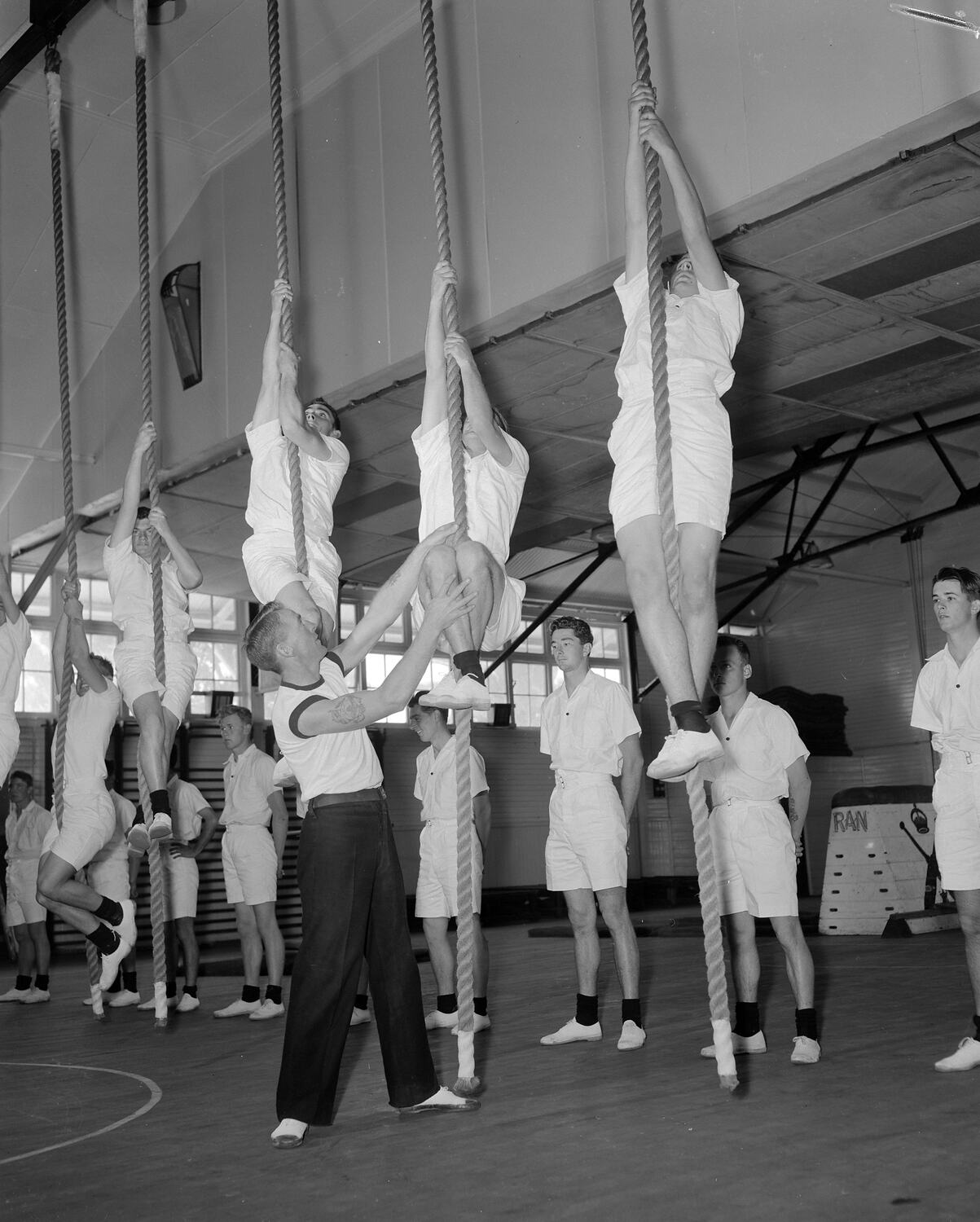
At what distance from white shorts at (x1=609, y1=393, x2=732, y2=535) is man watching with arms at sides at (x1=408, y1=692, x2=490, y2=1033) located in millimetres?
2206

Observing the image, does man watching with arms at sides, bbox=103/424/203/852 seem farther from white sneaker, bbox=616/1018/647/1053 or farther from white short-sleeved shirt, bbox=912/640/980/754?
white short-sleeved shirt, bbox=912/640/980/754

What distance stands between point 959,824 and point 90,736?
5.16m

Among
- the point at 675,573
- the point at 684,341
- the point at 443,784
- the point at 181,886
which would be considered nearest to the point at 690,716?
the point at 675,573

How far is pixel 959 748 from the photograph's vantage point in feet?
15.0

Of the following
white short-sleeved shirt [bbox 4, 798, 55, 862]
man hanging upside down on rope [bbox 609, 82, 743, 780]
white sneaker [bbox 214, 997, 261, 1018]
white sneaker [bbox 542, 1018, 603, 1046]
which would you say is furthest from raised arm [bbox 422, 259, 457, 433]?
white short-sleeved shirt [bbox 4, 798, 55, 862]

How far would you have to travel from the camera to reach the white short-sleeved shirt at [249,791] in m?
7.58

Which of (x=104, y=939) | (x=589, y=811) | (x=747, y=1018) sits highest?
(x=589, y=811)

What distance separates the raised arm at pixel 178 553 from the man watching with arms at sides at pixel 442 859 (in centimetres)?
161

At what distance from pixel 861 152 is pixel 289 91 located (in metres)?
4.87

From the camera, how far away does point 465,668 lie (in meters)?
4.46

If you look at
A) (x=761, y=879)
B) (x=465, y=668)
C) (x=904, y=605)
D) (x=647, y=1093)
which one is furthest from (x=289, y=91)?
(x=904, y=605)

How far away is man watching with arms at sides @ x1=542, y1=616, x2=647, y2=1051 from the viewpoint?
553cm

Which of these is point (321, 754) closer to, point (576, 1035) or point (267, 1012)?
point (576, 1035)

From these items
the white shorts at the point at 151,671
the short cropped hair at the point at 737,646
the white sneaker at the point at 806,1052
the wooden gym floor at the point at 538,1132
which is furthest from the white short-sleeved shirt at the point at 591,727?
the white shorts at the point at 151,671
